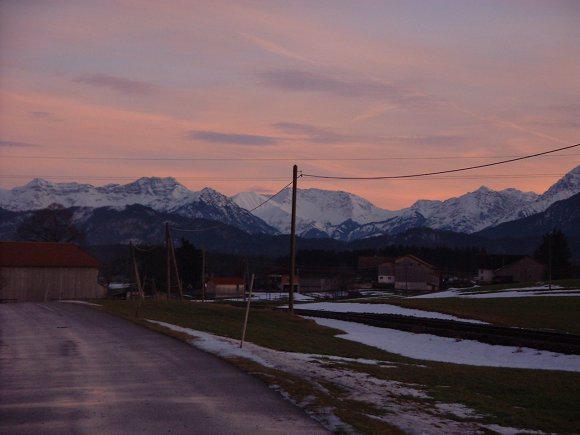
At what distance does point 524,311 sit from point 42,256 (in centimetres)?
4942

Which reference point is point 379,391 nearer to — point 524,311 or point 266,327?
point 266,327

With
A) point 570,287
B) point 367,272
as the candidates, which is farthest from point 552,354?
point 367,272

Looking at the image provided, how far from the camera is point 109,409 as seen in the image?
1280 centimetres

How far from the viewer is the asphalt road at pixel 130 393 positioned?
38.3 feet

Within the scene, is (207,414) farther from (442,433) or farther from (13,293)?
(13,293)

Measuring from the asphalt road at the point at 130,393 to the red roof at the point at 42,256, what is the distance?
190ft

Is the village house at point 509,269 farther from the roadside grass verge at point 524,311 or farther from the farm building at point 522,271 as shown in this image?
the roadside grass verge at point 524,311

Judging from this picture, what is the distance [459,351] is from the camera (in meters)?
33.6

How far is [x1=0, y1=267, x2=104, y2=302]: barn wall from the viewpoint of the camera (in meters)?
78.0

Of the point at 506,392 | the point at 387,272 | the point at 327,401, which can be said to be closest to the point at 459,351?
the point at 506,392

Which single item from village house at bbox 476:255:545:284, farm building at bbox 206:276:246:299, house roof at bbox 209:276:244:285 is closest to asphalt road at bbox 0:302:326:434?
farm building at bbox 206:276:246:299

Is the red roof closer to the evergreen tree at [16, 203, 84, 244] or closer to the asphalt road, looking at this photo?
the evergreen tree at [16, 203, 84, 244]

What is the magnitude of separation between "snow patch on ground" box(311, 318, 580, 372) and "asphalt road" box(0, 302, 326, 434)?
12.7 m

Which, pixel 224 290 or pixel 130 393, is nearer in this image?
pixel 130 393
